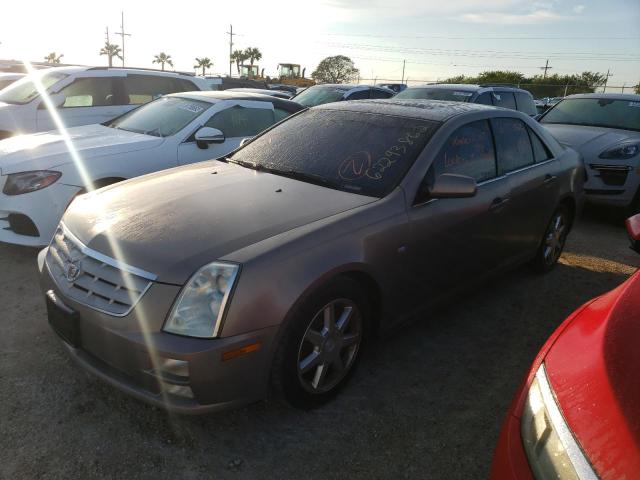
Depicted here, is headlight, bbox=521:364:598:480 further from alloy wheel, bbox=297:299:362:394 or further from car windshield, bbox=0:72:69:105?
car windshield, bbox=0:72:69:105

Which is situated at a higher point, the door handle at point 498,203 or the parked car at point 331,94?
the parked car at point 331,94

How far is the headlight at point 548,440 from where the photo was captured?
124 centimetres

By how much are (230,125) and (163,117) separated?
0.71m

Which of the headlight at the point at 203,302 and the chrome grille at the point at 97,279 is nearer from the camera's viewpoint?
the headlight at the point at 203,302

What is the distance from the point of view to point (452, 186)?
284 centimetres

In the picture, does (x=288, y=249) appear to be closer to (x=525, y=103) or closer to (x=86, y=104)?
(x=86, y=104)

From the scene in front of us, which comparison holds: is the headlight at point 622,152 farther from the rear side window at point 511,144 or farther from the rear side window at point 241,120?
the rear side window at point 241,120

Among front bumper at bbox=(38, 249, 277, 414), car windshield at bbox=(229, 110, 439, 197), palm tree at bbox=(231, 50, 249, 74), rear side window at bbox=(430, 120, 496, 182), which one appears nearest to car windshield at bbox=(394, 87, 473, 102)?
rear side window at bbox=(430, 120, 496, 182)

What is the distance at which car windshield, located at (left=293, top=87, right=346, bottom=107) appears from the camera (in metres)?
10.7

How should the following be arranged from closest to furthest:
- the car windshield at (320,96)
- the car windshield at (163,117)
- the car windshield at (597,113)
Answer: the car windshield at (163,117) → the car windshield at (597,113) → the car windshield at (320,96)

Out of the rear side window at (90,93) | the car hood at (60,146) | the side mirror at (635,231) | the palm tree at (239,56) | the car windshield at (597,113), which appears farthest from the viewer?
the palm tree at (239,56)

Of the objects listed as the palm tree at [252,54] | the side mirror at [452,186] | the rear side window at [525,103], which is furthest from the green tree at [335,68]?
the side mirror at [452,186]

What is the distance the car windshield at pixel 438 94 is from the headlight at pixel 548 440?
7494 mm

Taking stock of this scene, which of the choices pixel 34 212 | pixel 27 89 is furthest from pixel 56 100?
pixel 34 212
